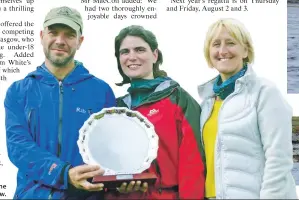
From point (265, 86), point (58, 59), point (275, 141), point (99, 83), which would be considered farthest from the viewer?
point (99, 83)

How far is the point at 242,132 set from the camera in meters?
2.91

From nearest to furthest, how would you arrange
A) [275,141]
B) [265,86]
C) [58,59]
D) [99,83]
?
1. [275,141]
2. [265,86]
3. [58,59]
4. [99,83]

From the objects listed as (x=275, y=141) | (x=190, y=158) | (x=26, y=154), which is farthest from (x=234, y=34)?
(x=26, y=154)

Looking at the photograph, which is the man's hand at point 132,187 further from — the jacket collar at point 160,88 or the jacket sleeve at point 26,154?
the jacket collar at point 160,88

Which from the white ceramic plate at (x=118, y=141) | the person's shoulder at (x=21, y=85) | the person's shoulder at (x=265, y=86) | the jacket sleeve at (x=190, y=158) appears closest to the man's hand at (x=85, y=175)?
the white ceramic plate at (x=118, y=141)

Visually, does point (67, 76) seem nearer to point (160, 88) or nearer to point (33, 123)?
point (33, 123)

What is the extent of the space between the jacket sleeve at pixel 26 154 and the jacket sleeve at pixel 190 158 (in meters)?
0.73

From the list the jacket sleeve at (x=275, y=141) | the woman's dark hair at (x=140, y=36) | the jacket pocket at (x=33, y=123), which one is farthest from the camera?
the woman's dark hair at (x=140, y=36)

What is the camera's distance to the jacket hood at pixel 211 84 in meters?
3.02

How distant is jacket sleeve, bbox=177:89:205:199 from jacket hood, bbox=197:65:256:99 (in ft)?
0.64

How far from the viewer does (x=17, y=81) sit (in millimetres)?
3264

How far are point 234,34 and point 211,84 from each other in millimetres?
374

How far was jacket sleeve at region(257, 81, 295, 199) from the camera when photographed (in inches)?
111

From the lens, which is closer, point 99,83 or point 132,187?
point 132,187
